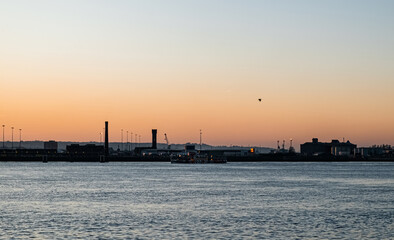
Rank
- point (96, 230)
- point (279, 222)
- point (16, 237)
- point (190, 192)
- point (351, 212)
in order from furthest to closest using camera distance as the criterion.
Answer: point (190, 192) < point (351, 212) < point (279, 222) < point (96, 230) < point (16, 237)

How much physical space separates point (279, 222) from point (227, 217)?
6.15m

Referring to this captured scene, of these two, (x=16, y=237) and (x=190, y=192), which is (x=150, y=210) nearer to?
(x=16, y=237)

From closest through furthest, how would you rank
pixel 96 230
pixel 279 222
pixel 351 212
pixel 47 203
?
1. pixel 96 230
2. pixel 279 222
3. pixel 351 212
4. pixel 47 203

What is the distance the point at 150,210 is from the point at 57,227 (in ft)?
56.8

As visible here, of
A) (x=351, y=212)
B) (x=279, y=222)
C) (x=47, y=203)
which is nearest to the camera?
(x=279, y=222)

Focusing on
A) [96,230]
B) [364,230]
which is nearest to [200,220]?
[96,230]

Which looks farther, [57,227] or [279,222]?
[279,222]

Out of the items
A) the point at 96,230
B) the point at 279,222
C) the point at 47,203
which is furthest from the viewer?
the point at 47,203

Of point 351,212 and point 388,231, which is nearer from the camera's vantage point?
point 388,231

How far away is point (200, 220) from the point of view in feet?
206

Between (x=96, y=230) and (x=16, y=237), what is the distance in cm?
722

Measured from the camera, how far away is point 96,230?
181 feet

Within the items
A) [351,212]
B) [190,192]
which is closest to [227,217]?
[351,212]

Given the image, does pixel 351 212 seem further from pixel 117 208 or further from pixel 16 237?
pixel 16 237
